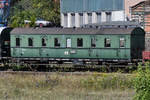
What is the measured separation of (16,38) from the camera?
103 ft

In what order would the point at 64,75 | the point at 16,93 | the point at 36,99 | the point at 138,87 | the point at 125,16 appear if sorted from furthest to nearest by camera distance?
the point at 125,16, the point at 64,75, the point at 16,93, the point at 36,99, the point at 138,87

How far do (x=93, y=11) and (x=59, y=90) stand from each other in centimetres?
3232

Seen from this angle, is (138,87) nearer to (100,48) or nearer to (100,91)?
(100,91)

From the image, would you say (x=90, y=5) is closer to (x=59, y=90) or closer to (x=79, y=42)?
(x=79, y=42)

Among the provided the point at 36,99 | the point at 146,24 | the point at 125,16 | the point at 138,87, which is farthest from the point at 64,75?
the point at 125,16

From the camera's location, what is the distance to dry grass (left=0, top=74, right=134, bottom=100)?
56.6 ft

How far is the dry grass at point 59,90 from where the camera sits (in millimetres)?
17250

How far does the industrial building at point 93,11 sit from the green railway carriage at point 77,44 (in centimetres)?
1662

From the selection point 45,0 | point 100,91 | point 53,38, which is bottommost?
point 100,91

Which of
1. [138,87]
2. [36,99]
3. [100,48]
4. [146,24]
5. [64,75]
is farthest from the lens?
[146,24]

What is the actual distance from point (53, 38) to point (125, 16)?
18.0 metres

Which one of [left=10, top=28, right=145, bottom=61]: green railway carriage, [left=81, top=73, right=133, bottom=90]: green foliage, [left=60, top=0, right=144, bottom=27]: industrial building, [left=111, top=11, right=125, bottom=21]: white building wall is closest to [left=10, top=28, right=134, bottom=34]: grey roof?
[left=10, top=28, right=145, bottom=61]: green railway carriage

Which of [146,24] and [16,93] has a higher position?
[146,24]

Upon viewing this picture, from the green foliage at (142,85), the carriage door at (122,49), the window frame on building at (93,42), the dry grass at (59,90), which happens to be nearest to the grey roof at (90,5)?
the window frame on building at (93,42)
